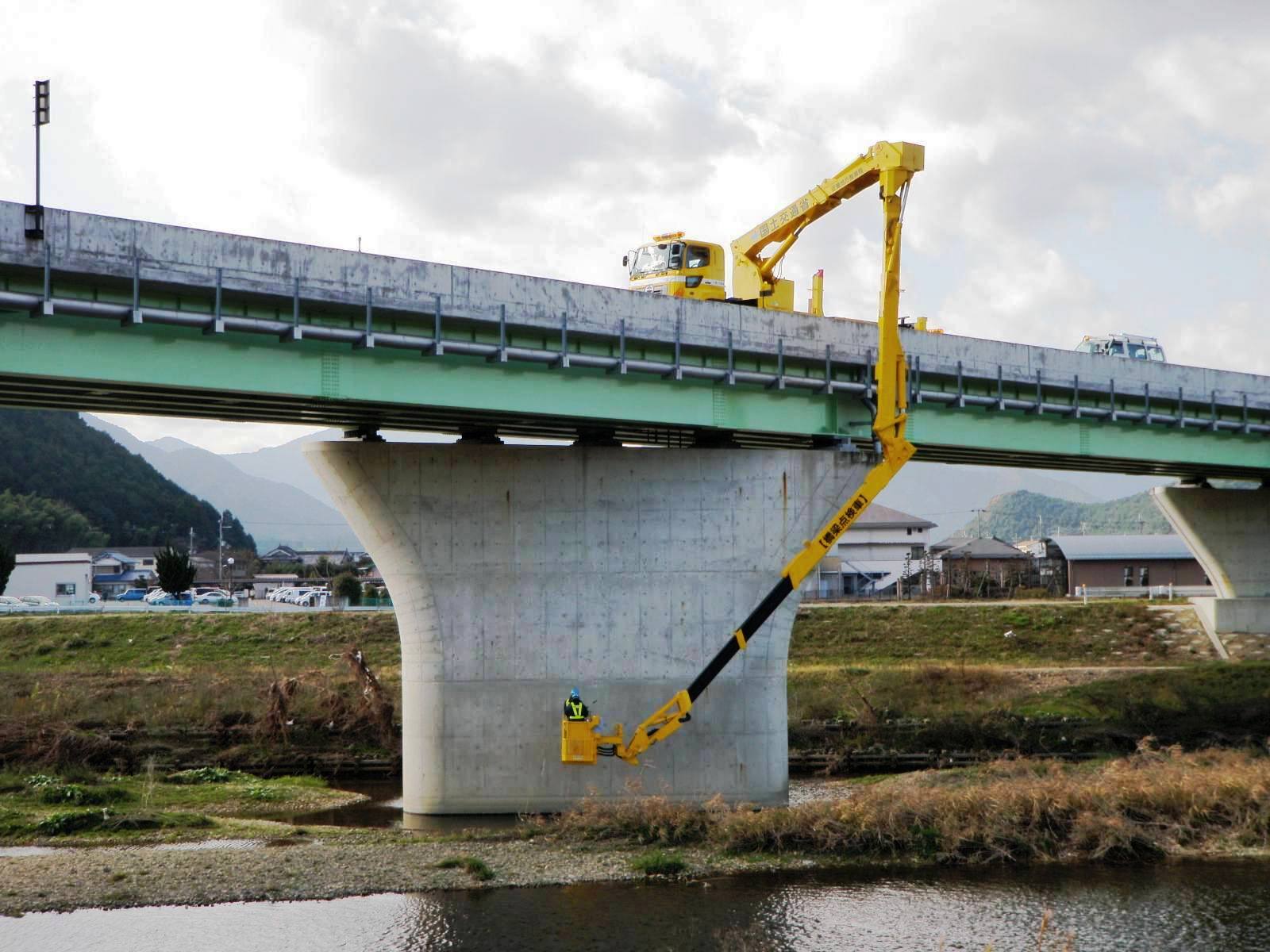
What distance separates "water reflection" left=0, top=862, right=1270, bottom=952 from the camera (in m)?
21.6

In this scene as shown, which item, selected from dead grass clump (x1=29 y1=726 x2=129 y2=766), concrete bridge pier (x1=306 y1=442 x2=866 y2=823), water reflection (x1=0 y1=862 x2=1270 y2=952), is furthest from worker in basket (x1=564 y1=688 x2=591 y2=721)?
dead grass clump (x1=29 y1=726 x2=129 y2=766)

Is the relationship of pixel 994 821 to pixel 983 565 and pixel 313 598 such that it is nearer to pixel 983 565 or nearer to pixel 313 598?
pixel 313 598

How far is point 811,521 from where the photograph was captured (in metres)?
33.6

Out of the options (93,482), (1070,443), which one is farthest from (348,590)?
(93,482)

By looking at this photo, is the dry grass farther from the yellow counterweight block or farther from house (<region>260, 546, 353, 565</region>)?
house (<region>260, 546, 353, 565</region>)

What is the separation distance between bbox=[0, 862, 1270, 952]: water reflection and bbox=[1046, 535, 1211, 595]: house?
63.3 m

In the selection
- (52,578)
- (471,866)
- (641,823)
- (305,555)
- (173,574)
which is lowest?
(471,866)

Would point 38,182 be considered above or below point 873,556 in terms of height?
above

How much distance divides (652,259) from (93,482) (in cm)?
10778

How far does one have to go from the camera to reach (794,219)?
39.3 meters

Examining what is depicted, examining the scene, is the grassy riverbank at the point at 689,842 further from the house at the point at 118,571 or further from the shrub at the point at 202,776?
the house at the point at 118,571

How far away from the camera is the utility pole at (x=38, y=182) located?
2469 centimetres

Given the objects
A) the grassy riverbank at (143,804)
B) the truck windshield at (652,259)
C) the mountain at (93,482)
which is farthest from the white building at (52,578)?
the truck windshield at (652,259)

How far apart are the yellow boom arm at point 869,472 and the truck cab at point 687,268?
13.5ft
